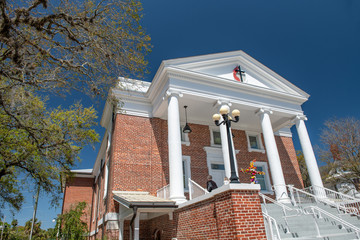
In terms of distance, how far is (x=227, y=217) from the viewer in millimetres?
→ 6527

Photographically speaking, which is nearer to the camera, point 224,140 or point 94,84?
point 94,84

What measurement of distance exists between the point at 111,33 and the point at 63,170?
7652mm

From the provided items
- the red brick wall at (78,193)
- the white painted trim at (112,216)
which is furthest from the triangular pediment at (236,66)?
the red brick wall at (78,193)

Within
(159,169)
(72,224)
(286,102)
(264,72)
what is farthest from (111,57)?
(72,224)

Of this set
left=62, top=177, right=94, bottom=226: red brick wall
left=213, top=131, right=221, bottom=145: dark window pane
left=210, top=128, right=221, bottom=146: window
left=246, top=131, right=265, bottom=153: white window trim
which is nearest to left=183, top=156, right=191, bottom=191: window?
left=210, top=128, right=221, bottom=146: window

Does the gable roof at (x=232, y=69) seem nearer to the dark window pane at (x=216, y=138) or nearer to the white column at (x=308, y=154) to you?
the white column at (x=308, y=154)

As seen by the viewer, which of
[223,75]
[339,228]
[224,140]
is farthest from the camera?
[223,75]

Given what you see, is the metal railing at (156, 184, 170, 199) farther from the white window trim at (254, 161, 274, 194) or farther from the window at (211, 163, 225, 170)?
the white window trim at (254, 161, 274, 194)

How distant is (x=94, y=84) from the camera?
742 cm

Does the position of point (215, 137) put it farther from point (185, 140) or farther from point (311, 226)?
point (311, 226)

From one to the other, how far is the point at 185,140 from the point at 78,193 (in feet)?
51.3

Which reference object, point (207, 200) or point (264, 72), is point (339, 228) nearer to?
point (207, 200)

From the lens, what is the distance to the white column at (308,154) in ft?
48.4

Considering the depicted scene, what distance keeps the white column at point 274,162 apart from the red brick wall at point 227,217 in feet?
20.6
